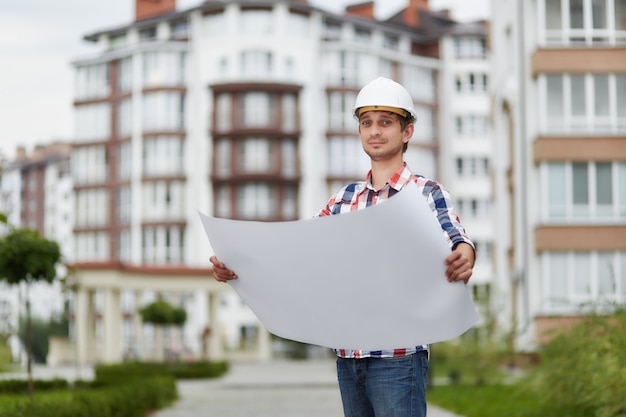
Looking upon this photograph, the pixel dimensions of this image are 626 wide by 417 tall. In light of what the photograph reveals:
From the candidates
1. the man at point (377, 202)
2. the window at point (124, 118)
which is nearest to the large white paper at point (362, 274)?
the man at point (377, 202)

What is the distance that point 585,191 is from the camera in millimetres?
34844

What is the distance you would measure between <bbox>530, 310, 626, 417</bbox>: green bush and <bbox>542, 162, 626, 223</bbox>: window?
21.8 metres

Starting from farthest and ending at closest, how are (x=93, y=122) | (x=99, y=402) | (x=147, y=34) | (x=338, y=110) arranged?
(x=93, y=122) → (x=147, y=34) → (x=338, y=110) → (x=99, y=402)

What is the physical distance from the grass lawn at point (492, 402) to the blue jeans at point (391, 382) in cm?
810

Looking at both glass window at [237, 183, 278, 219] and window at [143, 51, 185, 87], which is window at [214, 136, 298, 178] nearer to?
glass window at [237, 183, 278, 219]

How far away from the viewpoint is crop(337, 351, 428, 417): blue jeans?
425 cm

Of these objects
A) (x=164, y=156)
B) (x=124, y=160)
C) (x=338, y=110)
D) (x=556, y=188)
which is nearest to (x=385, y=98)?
(x=556, y=188)

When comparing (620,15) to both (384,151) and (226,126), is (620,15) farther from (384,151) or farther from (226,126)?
(226,126)

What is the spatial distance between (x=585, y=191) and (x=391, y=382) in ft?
103

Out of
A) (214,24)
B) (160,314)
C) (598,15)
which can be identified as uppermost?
(214,24)

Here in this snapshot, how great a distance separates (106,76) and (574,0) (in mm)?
49801

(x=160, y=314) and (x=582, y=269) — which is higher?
(x=582, y=269)

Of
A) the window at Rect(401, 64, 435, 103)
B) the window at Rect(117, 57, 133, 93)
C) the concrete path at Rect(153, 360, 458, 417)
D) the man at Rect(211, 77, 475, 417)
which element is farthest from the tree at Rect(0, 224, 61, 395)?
the window at Rect(401, 64, 435, 103)

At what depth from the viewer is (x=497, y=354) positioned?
2408cm
